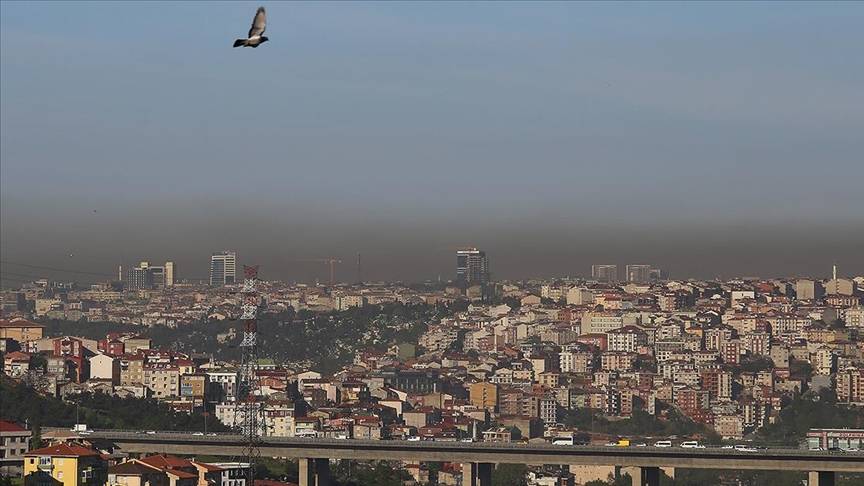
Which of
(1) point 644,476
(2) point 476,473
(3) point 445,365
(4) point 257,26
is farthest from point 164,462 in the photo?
(3) point 445,365

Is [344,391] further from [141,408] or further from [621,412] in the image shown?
[141,408]

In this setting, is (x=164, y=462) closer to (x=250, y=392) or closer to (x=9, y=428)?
(x=9, y=428)

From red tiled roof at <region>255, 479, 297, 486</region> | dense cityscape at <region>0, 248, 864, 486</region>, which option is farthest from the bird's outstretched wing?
red tiled roof at <region>255, 479, 297, 486</region>

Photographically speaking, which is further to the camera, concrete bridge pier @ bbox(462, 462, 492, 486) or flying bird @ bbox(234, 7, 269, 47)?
concrete bridge pier @ bbox(462, 462, 492, 486)

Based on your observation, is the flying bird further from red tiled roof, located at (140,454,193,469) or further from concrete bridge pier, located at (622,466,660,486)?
concrete bridge pier, located at (622,466,660,486)

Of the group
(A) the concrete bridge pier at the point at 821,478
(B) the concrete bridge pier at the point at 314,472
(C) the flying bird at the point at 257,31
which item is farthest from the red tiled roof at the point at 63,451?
(C) the flying bird at the point at 257,31

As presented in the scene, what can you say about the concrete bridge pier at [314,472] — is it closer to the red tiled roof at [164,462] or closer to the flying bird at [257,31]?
the red tiled roof at [164,462]
